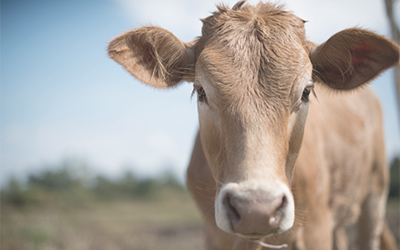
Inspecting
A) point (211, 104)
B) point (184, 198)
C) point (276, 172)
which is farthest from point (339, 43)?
point (184, 198)

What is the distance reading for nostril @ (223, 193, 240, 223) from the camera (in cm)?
181

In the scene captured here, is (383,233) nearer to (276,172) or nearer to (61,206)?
(276,172)

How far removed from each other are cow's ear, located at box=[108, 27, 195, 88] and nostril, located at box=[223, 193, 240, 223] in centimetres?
139

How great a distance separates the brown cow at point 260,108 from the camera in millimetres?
1860

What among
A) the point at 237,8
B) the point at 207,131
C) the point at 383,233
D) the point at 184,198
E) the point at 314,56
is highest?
the point at 237,8

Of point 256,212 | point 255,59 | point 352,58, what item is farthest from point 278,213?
point 352,58

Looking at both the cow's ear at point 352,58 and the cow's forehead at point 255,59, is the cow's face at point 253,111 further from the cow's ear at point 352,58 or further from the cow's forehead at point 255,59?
the cow's ear at point 352,58

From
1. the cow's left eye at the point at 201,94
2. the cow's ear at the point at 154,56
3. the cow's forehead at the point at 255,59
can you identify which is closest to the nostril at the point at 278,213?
the cow's forehead at the point at 255,59

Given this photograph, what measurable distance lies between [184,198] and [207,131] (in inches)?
1016

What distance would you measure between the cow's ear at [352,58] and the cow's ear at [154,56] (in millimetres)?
1164

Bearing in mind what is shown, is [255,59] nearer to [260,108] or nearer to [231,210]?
[260,108]

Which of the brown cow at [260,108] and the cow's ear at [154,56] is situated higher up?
the cow's ear at [154,56]

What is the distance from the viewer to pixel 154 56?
2.88 meters

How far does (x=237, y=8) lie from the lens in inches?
115
